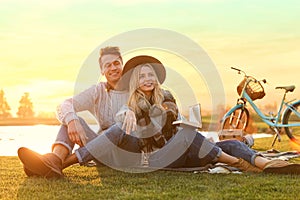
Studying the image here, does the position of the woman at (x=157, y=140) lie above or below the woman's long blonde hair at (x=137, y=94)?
below

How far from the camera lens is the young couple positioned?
400 cm

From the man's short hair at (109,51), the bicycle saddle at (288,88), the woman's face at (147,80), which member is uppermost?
the man's short hair at (109,51)

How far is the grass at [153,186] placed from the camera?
3.23m

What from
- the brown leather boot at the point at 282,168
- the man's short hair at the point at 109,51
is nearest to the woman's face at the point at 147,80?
the man's short hair at the point at 109,51

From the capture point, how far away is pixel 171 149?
13.5 ft

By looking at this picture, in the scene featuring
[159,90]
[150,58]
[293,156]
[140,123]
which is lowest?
[293,156]

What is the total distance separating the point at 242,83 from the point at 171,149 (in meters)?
4.38

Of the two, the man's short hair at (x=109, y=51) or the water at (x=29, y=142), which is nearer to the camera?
the man's short hair at (x=109, y=51)

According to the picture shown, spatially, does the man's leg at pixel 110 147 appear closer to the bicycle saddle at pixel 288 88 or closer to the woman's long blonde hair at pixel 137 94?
the woman's long blonde hair at pixel 137 94

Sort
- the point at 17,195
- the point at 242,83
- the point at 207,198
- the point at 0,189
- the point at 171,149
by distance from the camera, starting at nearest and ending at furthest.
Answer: the point at 207,198, the point at 17,195, the point at 0,189, the point at 171,149, the point at 242,83

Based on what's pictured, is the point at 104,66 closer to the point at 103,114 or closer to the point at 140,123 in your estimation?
the point at 103,114

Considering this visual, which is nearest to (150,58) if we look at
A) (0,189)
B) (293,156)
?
(0,189)

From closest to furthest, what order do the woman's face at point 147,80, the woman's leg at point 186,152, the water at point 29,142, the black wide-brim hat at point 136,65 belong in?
the woman's leg at point 186,152 < the woman's face at point 147,80 < the black wide-brim hat at point 136,65 < the water at point 29,142

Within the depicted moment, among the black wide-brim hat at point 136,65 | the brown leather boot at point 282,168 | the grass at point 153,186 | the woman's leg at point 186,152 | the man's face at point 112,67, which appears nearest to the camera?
the grass at point 153,186
